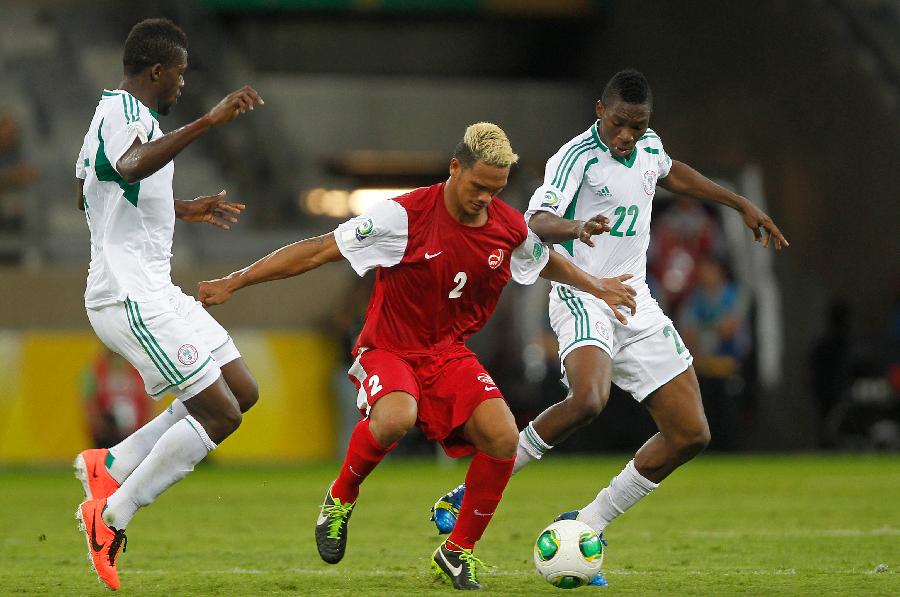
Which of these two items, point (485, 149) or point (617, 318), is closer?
point (485, 149)

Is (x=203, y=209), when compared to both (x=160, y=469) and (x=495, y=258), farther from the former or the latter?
(x=495, y=258)

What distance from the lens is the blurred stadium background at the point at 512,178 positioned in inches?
607

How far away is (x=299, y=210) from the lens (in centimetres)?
1941

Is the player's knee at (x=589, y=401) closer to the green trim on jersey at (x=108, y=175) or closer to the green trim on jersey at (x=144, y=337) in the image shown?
the green trim on jersey at (x=144, y=337)

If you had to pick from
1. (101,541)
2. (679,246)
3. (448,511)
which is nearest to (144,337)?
(101,541)

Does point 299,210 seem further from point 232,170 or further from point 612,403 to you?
point 612,403

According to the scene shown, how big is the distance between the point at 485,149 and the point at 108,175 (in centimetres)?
161

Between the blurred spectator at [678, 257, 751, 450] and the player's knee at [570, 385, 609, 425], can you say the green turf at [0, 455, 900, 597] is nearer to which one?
the player's knee at [570, 385, 609, 425]

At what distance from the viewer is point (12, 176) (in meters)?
15.9

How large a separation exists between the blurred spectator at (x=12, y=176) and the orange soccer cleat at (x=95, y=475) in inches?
374

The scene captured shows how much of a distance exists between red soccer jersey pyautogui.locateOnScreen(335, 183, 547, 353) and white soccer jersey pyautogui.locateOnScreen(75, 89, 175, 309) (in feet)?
2.88

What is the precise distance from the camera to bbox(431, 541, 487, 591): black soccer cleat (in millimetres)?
6391

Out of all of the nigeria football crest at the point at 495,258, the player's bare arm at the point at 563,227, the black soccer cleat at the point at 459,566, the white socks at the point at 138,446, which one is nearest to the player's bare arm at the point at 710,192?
the player's bare arm at the point at 563,227

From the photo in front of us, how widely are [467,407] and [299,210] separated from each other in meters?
13.1
